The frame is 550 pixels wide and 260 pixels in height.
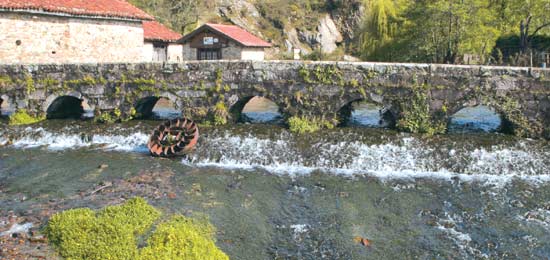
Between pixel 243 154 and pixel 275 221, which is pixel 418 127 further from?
pixel 275 221

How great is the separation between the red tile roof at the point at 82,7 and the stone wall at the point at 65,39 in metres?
0.58

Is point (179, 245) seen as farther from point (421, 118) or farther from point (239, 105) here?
point (239, 105)

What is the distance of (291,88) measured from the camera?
18.0 metres

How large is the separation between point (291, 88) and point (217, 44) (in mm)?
22591

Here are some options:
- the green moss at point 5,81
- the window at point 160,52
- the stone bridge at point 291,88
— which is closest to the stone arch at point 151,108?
the stone bridge at point 291,88

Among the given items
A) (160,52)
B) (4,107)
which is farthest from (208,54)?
(4,107)

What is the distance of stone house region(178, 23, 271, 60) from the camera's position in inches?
1519

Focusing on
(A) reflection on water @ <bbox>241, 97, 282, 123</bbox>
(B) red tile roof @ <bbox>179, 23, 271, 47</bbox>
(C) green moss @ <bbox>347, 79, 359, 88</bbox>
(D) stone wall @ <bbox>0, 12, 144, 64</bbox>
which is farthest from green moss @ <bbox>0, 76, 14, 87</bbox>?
(B) red tile roof @ <bbox>179, 23, 271, 47</bbox>

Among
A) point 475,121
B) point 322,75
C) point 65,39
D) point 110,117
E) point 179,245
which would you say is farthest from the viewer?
point 65,39

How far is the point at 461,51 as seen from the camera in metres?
31.6

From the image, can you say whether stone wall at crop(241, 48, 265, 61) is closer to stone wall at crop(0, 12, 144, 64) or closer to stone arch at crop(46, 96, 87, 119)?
stone wall at crop(0, 12, 144, 64)

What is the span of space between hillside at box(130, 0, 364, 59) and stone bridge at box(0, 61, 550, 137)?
33161 mm

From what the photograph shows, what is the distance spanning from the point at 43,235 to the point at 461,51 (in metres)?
28.9

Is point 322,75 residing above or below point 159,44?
below
